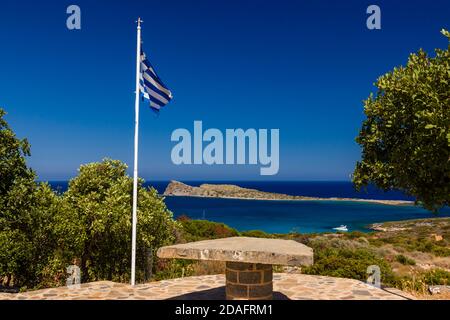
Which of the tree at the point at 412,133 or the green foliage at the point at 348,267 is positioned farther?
the green foliage at the point at 348,267

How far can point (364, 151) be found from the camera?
13.2 meters

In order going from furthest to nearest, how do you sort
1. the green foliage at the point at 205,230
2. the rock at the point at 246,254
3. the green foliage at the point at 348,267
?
1. the green foliage at the point at 205,230
2. the green foliage at the point at 348,267
3. the rock at the point at 246,254

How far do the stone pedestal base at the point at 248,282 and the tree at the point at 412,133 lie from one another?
5.39 m

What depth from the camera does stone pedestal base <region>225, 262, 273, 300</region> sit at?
8555 mm

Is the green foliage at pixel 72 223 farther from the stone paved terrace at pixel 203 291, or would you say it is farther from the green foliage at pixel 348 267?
the green foliage at pixel 348 267

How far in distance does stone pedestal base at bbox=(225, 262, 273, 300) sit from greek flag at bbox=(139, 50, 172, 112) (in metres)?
6.91

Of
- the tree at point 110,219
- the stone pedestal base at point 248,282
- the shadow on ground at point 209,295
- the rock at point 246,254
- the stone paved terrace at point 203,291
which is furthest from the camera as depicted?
the tree at point 110,219

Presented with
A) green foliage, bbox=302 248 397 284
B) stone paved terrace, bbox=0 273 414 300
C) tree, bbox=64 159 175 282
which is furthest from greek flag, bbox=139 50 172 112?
green foliage, bbox=302 248 397 284

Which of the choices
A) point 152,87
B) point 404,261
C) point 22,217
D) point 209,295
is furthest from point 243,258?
point 404,261

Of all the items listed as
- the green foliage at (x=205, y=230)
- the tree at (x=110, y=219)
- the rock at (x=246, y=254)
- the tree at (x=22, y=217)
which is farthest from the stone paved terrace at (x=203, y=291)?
the green foliage at (x=205, y=230)

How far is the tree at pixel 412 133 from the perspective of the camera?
9.91m

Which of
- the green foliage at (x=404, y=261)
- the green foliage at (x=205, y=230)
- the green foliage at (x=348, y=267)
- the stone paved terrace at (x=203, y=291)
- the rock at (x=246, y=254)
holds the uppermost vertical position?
the rock at (x=246, y=254)

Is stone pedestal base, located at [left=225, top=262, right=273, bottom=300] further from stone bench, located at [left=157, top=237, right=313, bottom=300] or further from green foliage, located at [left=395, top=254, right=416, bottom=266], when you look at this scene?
green foliage, located at [left=395, top=254, right=416, bottom=266]
